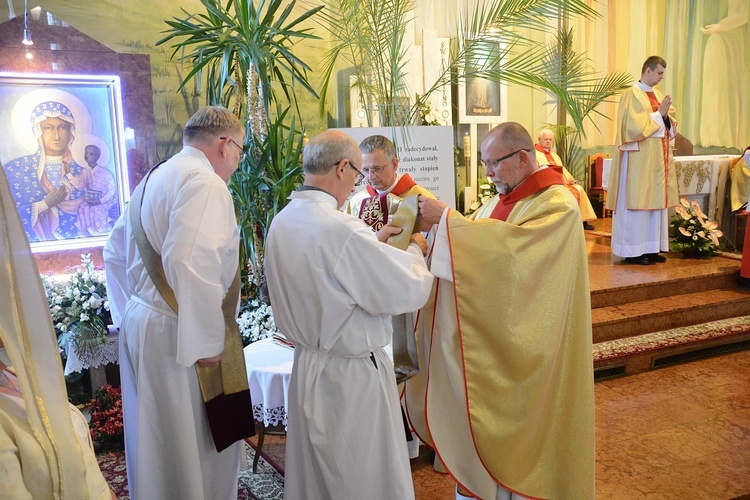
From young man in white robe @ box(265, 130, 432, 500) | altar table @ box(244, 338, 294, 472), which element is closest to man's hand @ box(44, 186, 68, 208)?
altar table @ box(244, 338, 294, 472)

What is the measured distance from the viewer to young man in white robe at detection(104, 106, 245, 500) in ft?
7.78

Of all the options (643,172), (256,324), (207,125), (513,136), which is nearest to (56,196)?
(256,324)

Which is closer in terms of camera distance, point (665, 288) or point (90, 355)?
point (90, 355)

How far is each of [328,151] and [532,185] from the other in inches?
40.8

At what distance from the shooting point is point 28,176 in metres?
4.93

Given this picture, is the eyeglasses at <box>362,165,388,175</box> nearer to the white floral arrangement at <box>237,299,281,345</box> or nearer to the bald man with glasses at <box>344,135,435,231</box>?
the bald man with glasses at <box>344,135,435,231</box>

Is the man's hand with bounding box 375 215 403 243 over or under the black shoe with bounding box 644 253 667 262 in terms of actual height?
over

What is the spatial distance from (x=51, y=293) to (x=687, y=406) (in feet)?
15.2

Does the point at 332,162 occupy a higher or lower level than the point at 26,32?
lower

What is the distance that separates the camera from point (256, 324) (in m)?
4.78

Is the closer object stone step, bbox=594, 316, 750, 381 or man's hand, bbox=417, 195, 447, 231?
man's hand, bbox=417, 195, 447, 231

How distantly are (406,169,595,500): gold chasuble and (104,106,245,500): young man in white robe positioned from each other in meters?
0.95

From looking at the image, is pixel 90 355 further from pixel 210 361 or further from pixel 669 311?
pixel 669 311

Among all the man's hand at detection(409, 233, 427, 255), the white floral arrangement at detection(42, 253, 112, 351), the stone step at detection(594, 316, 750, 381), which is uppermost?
the man's hand at detection(409, 233, 427, 255)
